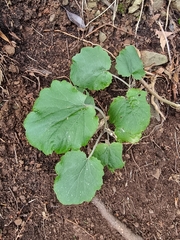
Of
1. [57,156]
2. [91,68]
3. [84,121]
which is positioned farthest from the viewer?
[57,156]

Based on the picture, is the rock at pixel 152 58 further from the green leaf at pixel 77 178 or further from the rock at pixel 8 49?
the rock at pixel 8 49

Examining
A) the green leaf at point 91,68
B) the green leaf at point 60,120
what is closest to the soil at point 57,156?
the green leaf at point 91,68

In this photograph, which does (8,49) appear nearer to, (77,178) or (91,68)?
(91,68)

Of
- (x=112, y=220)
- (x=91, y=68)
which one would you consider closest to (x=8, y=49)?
(x=91, y=68)

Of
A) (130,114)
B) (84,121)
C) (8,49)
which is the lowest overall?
(130,114)

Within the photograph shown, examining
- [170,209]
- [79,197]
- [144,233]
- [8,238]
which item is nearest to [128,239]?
[144,233]

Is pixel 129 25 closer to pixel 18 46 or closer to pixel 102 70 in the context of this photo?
pixel 102 70

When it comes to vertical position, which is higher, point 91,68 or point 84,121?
point 91,68

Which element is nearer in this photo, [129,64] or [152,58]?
[129,64]
